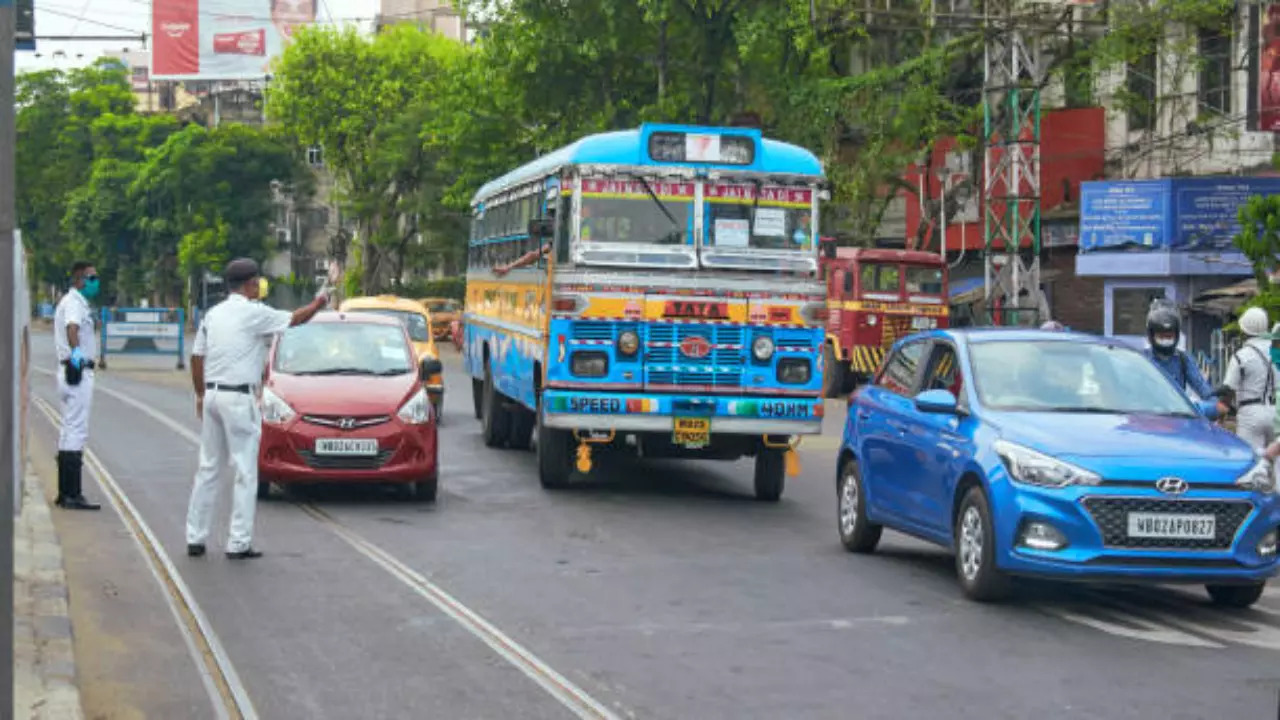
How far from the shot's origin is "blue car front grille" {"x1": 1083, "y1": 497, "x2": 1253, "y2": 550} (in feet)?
34.3

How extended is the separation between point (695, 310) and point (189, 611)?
23.4 ft

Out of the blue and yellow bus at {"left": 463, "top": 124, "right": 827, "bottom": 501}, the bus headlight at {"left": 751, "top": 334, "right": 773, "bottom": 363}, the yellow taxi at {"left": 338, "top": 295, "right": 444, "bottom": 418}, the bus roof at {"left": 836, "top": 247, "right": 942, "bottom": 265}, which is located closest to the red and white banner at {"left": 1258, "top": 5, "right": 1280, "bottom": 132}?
the bus roof at {"left": 836, "top": 247, "right": 942, "bottom": 265}

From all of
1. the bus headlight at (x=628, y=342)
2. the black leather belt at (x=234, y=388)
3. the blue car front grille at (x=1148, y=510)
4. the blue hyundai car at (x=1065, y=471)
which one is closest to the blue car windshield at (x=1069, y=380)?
the blue hyundai car at (x=1065, y=471)

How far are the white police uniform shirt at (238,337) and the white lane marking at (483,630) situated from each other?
4.95ft

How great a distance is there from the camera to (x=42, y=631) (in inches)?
379

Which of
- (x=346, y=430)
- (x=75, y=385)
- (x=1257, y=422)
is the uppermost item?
(x=75, y=385)

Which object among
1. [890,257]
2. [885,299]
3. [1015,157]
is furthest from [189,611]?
[885,299]

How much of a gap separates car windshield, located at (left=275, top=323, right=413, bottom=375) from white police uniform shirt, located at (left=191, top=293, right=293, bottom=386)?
4446 millimetres

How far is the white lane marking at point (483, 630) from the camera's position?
823 centimetres

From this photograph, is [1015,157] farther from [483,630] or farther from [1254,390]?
[483,630]

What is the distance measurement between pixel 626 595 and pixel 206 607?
2412 mm

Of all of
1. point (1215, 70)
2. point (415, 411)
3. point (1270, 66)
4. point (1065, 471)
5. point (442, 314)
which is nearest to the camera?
point (1065, 471)

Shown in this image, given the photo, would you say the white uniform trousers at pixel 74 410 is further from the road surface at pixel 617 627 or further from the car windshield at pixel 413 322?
the car windshield at pixel 413 322

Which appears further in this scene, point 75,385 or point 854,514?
point 75,385
